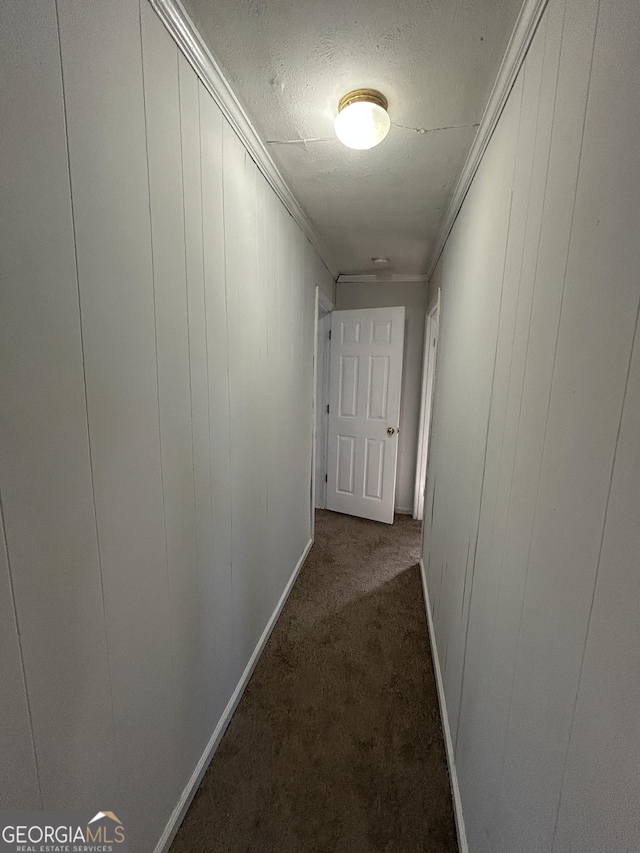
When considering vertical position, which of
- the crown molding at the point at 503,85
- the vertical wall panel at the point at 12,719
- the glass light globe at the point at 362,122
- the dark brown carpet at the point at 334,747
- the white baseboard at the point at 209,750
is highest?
the crown molding at the point at 503,85

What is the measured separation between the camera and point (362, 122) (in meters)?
1.17

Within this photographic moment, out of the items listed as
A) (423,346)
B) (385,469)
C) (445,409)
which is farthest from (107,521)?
(423,346)

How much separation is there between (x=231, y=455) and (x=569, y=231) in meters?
1.21

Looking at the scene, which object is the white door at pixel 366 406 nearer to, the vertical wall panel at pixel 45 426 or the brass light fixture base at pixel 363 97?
the brass light fixture base at pixel 363 97

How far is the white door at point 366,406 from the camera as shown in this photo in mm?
3219

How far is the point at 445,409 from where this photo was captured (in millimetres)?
2053

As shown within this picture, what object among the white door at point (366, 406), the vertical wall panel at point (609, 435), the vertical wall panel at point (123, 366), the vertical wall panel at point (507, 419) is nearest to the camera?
the vertical wall panel at point (609, 435)

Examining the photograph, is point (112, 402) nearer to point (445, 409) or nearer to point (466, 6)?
point (466, 6)

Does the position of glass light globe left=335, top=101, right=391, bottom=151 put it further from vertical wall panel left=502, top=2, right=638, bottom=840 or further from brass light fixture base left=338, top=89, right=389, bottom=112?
vertical wall panel left=502, top=2, right=638, bottom=840

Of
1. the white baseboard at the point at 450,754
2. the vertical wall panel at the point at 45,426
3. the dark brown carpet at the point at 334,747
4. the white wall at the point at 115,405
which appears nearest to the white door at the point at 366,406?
the dark brown carpet at the point at 334,747

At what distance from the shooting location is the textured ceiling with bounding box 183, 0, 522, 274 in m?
0.92

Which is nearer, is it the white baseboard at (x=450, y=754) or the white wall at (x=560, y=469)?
the white wall at (x=560, y=469)

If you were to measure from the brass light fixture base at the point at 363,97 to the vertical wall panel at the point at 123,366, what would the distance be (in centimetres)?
63

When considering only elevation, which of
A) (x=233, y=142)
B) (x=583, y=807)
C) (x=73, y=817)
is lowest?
(x=73, y=817)
